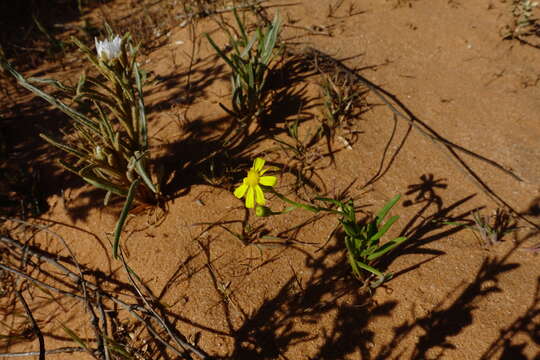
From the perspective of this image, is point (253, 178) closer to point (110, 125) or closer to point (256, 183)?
point (256, 183)

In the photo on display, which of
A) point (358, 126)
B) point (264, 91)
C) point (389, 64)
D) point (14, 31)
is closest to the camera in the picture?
point (358, 126)

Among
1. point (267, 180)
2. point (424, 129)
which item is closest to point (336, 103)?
point (424, 129)

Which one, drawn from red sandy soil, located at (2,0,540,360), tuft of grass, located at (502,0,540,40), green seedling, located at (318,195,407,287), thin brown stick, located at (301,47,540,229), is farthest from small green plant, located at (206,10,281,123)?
tuft of grass, located at (502,0,540,40)

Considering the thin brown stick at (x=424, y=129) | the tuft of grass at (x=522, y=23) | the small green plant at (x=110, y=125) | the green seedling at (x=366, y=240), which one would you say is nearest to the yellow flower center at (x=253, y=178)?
the green seedling at (x=366, y=240)

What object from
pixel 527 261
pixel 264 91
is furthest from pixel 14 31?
pixel 527 261

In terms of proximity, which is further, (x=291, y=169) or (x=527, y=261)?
(x=291, y=169)

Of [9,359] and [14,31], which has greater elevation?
[14,31]

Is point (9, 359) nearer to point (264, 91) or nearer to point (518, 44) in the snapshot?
point (264, 91)

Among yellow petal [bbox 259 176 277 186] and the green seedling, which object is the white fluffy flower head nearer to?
yellow petal [bbox 259 176 277 186]
